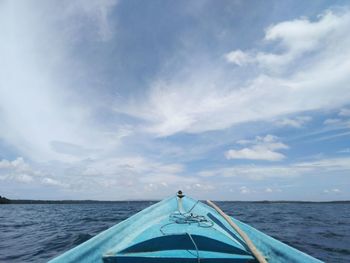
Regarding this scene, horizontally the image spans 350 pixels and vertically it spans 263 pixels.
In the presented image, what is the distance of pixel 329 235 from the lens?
1163 centimetres

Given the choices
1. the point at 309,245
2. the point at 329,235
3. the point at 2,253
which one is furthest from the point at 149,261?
the point at 329,235

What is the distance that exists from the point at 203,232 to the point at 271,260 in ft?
3.41

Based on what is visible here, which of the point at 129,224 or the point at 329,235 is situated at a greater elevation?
the point at 129,224

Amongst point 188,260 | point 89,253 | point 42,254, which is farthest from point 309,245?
point 42,254

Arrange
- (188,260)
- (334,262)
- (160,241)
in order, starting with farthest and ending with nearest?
(334,262), (160,241), (188,260)

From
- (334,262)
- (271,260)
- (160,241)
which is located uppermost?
(160,241)

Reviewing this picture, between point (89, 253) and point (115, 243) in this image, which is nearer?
point (89, 253)

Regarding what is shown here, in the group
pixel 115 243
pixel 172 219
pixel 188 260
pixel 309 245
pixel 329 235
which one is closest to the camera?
pixel 188 260

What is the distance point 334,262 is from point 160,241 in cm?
641

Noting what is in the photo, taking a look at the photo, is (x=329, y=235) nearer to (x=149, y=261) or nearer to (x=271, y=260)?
(x=271, y=260)

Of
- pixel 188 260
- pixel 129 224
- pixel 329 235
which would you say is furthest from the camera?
pixel 329 235

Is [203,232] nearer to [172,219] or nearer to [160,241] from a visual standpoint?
[160,241]

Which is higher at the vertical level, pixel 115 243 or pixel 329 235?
pixel 115 243

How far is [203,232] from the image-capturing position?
3.77 meters
